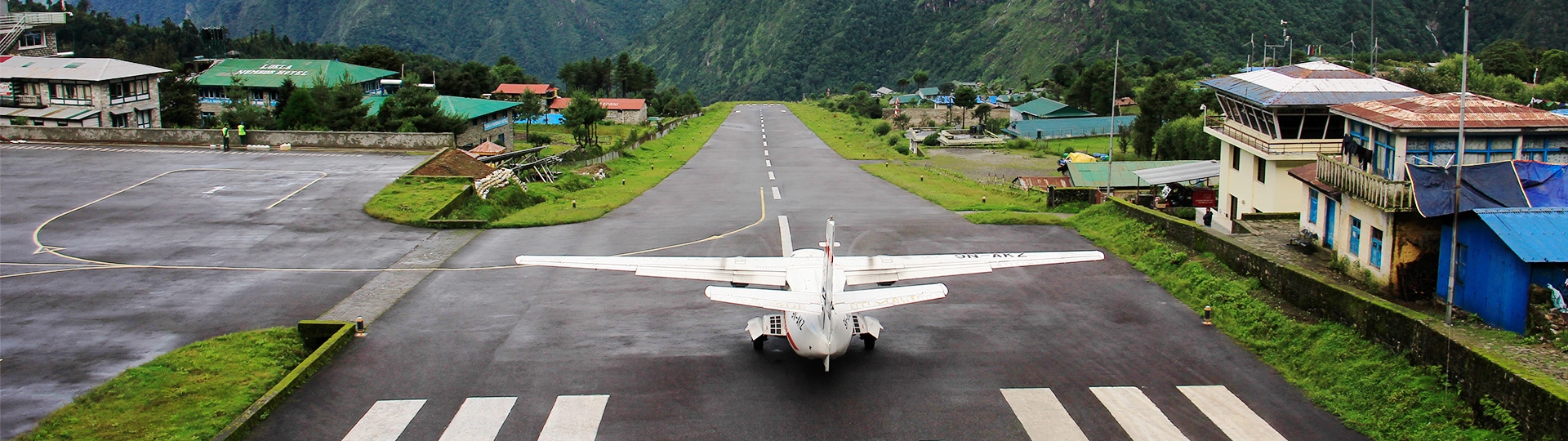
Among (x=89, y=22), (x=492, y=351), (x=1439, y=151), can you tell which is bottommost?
(x=492, y=351)

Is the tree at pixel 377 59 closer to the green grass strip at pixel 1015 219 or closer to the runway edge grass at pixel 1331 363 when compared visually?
the green grass strip at pixel 1015 219

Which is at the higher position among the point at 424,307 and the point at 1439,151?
the point at 1439,151

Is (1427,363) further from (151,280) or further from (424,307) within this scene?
(151,280)

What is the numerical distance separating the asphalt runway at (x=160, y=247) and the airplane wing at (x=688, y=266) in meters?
9.12

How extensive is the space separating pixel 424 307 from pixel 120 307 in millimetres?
7864

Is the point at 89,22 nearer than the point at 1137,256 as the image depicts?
No

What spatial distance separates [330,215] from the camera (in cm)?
4184

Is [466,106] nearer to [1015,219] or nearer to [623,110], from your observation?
[623,110]

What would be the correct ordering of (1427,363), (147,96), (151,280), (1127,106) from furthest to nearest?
(1127,106) → (147,96) → (151,280) → (1427,363)

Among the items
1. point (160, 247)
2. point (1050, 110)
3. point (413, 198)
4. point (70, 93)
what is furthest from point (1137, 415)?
point (1050, 110)

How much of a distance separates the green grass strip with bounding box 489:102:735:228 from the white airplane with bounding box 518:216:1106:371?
20.2 m

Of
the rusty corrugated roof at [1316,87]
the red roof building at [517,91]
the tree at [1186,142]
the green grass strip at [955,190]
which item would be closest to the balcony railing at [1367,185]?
the rusty corrugated roof at [1316,87]

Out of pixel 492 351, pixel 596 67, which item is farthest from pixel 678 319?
pixel 596 67

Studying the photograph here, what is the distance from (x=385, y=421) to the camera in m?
20.6
